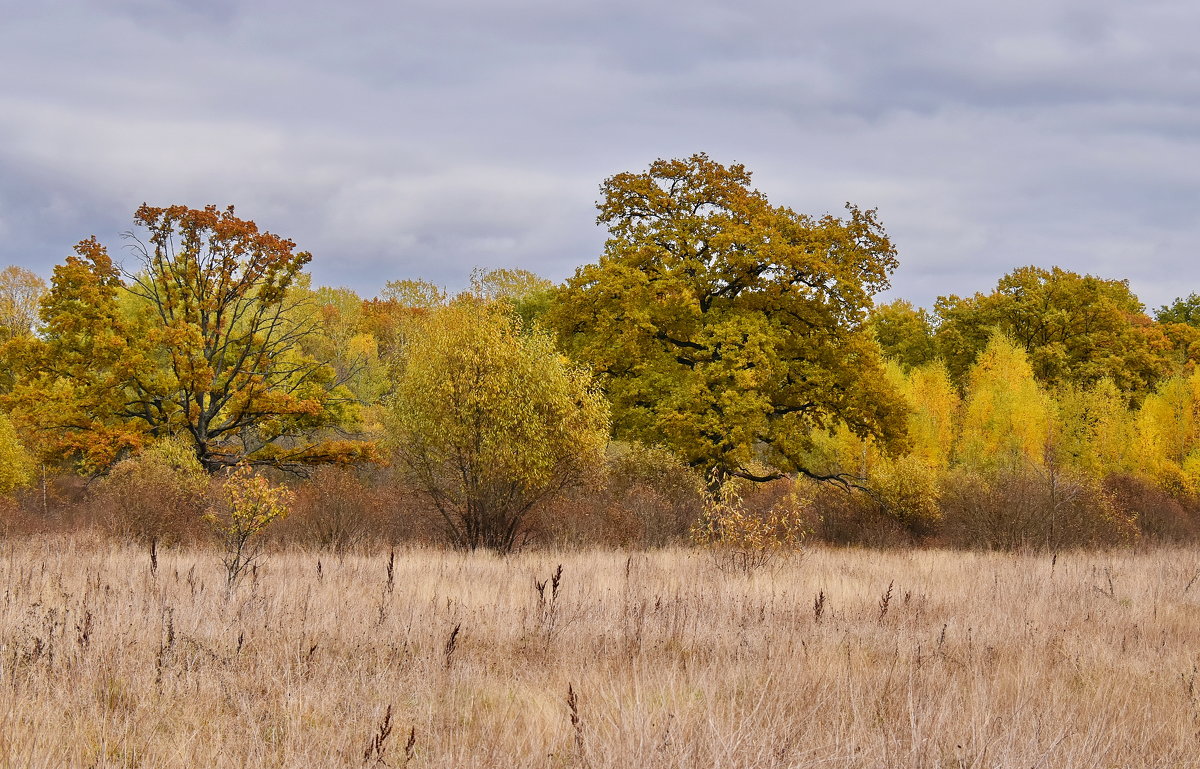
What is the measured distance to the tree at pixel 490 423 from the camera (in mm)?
15438

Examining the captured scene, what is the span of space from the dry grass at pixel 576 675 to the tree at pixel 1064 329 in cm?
3216

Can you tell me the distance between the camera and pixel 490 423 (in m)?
15.7

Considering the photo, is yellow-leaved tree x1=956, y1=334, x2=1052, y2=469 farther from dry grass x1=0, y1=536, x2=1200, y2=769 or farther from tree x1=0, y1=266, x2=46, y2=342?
tree x1=0, y1=266, x2=46, y2=342

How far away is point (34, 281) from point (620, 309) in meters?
35.7

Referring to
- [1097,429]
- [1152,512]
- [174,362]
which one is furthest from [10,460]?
[1097,429]

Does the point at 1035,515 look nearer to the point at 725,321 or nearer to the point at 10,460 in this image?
the point at 725,321

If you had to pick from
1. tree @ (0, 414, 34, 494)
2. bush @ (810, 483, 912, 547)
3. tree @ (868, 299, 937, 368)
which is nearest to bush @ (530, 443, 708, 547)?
bush @ (810, 483, 912, 547)

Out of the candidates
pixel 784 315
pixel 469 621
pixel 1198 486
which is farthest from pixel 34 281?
pixel 1198 486

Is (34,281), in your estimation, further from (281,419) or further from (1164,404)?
(1164,404)

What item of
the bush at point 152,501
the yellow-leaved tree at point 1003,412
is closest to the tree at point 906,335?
the yellow-leaved tree at point 1003,412

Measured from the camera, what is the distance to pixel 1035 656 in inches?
279

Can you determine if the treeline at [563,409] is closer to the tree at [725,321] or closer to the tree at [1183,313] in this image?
the tree at [725,321]

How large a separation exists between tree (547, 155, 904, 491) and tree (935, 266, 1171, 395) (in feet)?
64.8

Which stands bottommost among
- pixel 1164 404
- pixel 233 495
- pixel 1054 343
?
pixel 233 495
